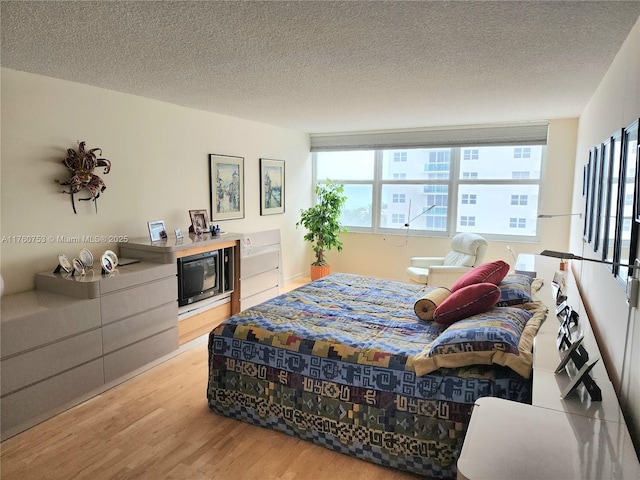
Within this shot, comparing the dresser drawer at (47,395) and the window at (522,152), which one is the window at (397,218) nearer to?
the window at (522,152)

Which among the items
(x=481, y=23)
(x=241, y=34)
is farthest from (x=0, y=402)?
(x=481, y=23)

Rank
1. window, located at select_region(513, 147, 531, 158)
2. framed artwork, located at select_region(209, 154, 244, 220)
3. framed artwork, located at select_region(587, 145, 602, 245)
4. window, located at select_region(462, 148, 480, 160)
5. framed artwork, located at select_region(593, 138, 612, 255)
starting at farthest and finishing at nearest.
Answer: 1. window, located at select_region(462, 148, 480, 160)
2. window, located at select_region(513, 147, 531, 158)
3. framed artwork, located at select_region(209, 154, 244, 220)
4. framed artwork, located at select_region(587, 145, 602, 245)
5. framed artwork, located at select_region(593, 138, 612, 255)

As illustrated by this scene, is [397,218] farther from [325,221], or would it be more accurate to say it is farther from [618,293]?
[618,293]

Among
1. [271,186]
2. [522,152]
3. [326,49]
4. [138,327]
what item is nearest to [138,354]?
[138,327]

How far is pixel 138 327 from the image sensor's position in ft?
11.0

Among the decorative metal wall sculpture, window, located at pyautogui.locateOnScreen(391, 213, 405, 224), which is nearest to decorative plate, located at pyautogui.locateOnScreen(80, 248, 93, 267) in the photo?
the decorative metal wall sculpture

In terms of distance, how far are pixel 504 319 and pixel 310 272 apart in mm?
4688

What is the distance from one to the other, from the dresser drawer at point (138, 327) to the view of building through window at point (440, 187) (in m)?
3.75

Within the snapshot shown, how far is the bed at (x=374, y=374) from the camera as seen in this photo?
2115 millimetres

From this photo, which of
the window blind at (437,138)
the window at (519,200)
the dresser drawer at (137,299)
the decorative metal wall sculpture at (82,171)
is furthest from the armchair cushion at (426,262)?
the decorative metal wall sculpture at (82,171)

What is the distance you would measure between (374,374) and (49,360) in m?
2.07

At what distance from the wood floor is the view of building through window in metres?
4.29

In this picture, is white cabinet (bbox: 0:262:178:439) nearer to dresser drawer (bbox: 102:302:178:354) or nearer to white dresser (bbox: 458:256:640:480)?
dresser drawer (bbox: 102:302:178:354)

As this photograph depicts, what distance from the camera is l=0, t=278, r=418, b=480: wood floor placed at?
7.37 feet
